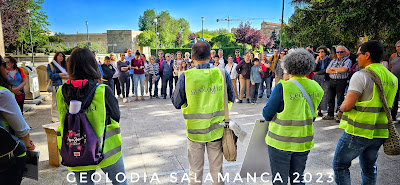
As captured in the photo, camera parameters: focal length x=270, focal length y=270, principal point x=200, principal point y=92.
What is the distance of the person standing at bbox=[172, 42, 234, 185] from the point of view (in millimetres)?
2709

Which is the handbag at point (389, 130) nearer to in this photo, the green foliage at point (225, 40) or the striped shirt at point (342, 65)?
the striped shirt at point (342, 65)

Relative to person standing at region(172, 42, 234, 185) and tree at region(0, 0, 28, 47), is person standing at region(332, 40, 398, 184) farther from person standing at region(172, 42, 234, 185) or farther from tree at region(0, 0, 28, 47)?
tree at region(0, 0, 28, 47)

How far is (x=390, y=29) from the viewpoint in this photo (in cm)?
1122

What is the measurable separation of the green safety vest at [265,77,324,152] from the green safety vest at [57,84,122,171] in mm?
1503

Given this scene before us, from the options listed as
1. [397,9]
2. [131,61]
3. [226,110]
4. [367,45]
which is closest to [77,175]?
[226,110]

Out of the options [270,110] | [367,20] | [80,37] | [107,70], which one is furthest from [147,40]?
[270,110]

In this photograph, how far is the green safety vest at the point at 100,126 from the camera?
223 centimetres

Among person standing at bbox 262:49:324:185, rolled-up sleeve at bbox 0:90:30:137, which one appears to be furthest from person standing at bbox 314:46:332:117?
rolled-up sleeve at bbox 0:90:30:137

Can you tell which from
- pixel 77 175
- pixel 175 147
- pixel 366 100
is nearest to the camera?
pixel 77 175

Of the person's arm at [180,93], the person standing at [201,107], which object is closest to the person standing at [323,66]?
the person standing at [201,107]

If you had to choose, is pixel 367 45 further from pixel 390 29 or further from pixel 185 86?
pixel 390 29

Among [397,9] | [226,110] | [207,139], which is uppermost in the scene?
[397,9]

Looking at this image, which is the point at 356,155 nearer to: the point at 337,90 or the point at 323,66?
the point at 337,90

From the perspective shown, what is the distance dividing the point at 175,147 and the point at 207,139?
2.42 m
